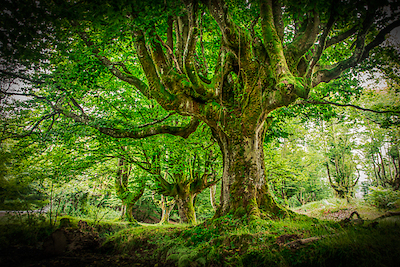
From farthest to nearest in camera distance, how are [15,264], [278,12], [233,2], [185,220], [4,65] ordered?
[185,220], [233,2], [278,12], [4,65], [15,264]

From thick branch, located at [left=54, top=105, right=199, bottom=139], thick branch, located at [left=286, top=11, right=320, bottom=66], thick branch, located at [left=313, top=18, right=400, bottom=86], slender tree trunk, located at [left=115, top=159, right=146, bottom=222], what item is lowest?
slender tree trunk, located at [left=115, top=159, right=146, bottom=222]

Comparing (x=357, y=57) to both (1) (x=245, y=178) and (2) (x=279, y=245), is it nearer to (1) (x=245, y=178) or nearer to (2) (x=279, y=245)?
(1) (x=245, y=178)

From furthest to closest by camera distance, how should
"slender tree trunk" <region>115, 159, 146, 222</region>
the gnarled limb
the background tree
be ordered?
the background tree, "slender tree trunk" <region>115, 159, 146, 222</region>, the gnarled limb

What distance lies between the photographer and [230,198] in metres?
4.42

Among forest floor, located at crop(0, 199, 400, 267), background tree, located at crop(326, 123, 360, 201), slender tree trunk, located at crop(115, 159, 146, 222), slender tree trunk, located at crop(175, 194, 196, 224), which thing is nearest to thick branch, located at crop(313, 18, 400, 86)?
forest floor, located at crop(0, 199, 400, 267)

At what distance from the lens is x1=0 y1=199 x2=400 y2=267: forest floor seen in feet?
6.79

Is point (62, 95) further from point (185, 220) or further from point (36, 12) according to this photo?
point (185, 220)

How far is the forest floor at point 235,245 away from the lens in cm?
207

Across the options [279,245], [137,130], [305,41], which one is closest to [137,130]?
[137,130]

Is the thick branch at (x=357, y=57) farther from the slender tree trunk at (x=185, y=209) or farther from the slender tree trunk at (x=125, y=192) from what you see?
the slender tree trunk at (x=125, y=192)

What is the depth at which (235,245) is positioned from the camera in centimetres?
302

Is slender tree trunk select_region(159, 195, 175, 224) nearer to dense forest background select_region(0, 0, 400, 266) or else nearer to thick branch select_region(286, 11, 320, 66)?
dense forest background select_region(0, 0, 400, 266)

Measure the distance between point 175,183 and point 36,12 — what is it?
850 cm

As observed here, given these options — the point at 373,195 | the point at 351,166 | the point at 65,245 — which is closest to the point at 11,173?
the point at 65,245
